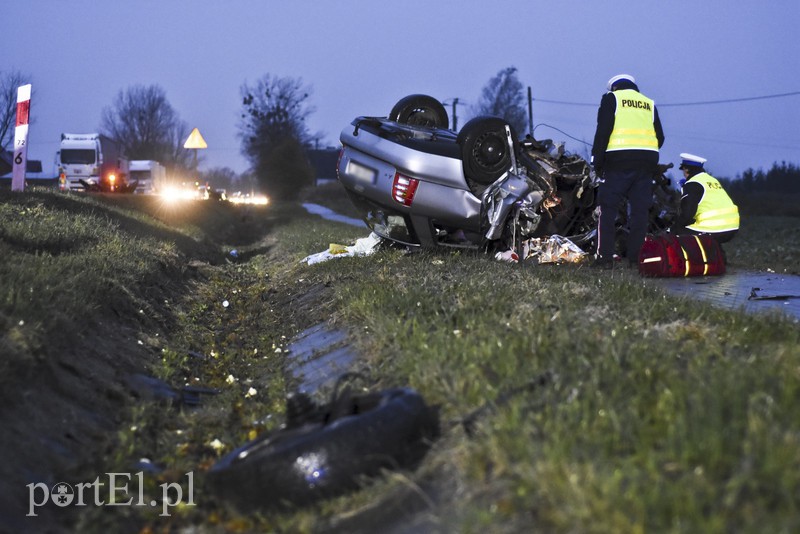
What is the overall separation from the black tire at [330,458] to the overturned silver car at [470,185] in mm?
6657

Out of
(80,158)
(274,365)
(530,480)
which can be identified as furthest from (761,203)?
(530,480)

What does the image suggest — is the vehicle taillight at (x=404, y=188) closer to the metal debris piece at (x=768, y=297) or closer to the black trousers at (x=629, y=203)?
the black trousers at (x=629, y=203)

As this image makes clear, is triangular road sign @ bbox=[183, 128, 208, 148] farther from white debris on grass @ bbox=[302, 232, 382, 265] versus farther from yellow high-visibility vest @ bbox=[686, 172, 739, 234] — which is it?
yellow high-visibility vest @ bbox=[686, 172, 739, 234]

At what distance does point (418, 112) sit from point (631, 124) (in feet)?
11.4

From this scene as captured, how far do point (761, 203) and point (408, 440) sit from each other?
4928cm

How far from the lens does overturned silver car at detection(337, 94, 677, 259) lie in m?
10.1

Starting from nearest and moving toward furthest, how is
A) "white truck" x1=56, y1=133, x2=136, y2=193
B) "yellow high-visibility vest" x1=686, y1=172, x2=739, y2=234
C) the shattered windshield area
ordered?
"yellow high-visibility vest" x1=686, y1=172, x2=739, y2=234 < "white truck" x1=56, y1=133, x2=136, y2=193 < the shattered windshield area

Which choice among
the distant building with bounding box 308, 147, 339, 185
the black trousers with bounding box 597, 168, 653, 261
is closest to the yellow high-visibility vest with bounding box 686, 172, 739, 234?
the black trousers with bounding box 597, 168, 653, 261

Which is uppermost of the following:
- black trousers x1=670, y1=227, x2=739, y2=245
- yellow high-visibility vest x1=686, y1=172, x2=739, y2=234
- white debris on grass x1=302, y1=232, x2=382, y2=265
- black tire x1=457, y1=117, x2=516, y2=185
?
black tire x1=457, y1=117, x2=516, y2=185

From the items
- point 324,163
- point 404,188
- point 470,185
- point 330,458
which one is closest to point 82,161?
point 404,188

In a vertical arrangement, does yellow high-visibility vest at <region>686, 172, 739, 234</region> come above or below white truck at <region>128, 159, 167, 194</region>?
above

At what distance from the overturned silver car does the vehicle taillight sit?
12 mm

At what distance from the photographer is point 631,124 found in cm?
961
